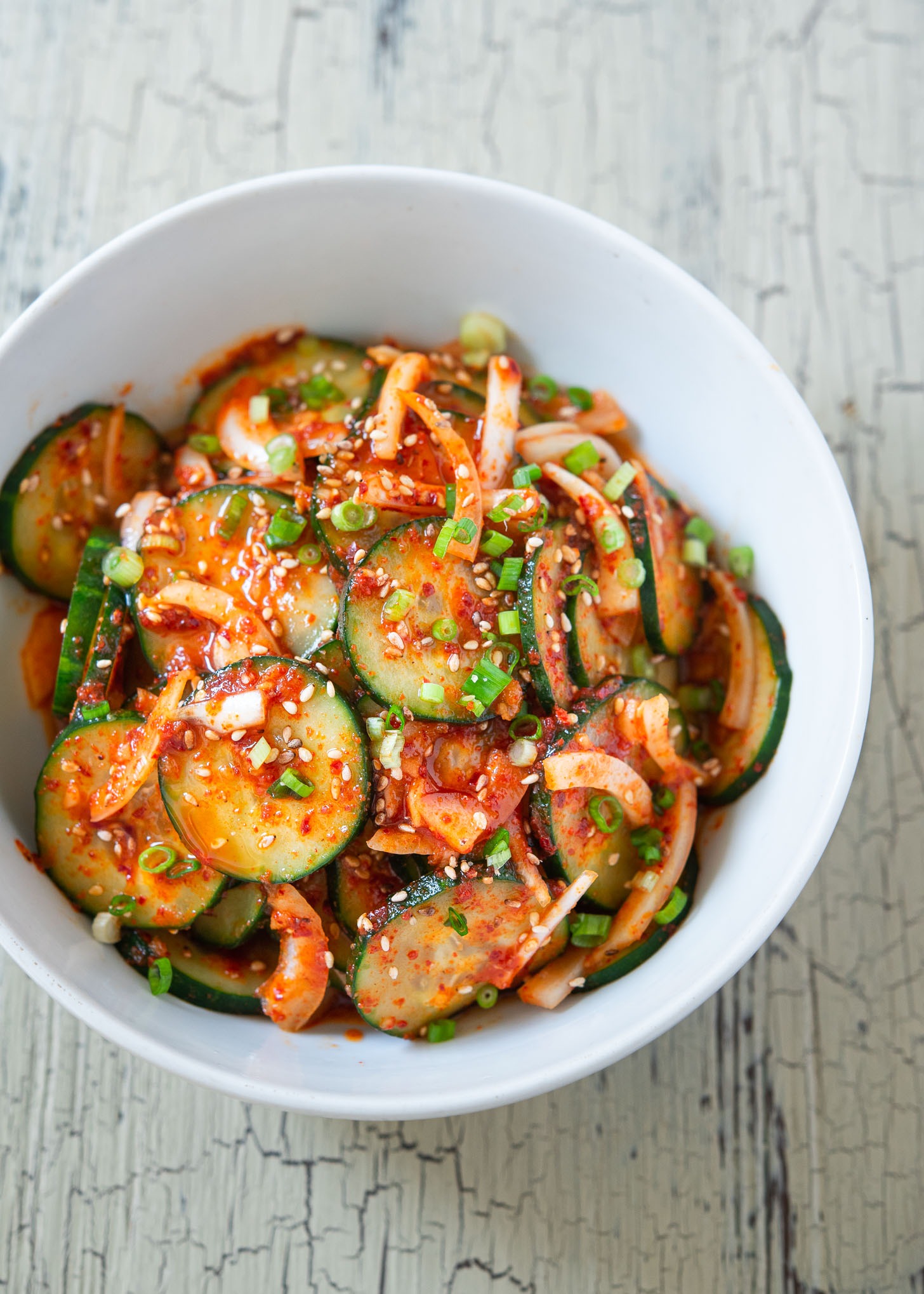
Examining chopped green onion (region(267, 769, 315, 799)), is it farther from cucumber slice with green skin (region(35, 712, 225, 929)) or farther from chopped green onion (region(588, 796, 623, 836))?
chopped green onion (region(588, 796, 623, 836))

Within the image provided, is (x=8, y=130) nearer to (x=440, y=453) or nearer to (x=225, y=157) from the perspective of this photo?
(x=225, y=157)

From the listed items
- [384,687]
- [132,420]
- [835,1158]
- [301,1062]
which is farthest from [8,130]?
[835,1158]

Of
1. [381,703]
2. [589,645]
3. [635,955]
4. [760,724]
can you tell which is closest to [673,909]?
[635,955]

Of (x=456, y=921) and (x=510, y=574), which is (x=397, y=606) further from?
(x=456, y=921)

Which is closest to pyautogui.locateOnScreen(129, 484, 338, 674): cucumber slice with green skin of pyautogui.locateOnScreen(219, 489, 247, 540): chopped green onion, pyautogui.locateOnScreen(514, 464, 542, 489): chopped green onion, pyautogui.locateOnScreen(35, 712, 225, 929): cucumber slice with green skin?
pyautogui.locateOnScreen(219, 489, 247, 540): chopped green onion

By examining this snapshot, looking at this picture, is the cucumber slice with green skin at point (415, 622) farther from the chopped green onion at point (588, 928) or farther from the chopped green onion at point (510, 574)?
the chopped green onion at point (588, 928)
